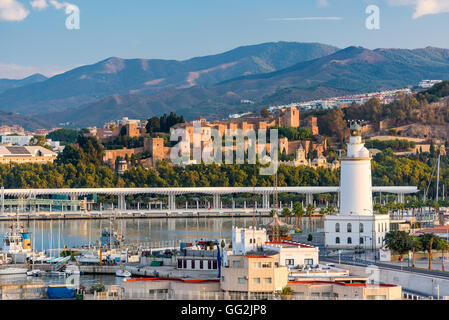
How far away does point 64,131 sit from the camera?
96.0 metres

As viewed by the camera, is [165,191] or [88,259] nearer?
[88,259]

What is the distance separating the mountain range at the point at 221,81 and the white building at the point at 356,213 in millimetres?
41159

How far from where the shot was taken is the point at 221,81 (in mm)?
160375

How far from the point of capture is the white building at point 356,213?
24922 mm

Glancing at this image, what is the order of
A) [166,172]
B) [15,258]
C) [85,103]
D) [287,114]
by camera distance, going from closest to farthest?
[15,258], [166,172], [287,114], [85,103]

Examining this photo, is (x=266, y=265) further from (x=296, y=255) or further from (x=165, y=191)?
(x=165, y=191)

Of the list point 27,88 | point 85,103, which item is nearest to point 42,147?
point 27,88

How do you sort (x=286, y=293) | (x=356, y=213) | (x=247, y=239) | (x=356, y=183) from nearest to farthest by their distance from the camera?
(x=286, y=293), (x=247, y=239), (x=356, y=213), (x=356, y=183)

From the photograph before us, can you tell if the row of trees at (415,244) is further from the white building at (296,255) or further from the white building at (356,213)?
the white building at (296,255)

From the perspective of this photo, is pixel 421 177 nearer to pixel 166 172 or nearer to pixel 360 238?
pixel 166 172

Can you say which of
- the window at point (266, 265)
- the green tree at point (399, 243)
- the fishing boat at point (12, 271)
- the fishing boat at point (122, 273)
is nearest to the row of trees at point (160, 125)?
the fishing boat at point (12, 271)

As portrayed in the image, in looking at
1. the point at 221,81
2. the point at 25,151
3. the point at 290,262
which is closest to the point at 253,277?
the point at 290,262

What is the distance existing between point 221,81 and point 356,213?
135496 mm

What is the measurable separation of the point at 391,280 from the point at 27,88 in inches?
2676
